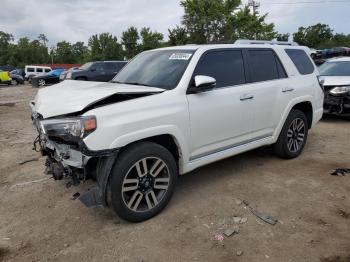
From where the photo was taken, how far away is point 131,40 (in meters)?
52.2

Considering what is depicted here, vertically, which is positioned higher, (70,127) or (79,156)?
(70,127)

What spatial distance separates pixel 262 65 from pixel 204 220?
8.14ft

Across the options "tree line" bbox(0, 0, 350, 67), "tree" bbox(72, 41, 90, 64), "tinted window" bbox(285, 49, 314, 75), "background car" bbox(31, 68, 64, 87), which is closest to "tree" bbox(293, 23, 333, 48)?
"tree line" bbox(0, 0, 350, 67)

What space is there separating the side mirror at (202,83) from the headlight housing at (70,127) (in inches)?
48.2

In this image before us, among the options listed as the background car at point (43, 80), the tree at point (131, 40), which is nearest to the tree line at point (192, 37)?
the tree at point (131, 40)

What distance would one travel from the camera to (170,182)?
379cm

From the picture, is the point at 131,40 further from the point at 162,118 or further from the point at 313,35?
the point at 162,118

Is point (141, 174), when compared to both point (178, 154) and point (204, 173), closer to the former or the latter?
point (178, 154)

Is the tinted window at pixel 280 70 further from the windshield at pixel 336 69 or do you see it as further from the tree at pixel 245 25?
the tree at pixel 245 25

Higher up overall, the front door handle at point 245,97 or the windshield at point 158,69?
the windshield at point 158,69

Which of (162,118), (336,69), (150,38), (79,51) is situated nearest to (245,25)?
(150,38)

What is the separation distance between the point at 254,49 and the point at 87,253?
11.4 feet

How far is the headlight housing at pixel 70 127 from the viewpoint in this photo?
315cm

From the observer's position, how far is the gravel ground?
312cm
